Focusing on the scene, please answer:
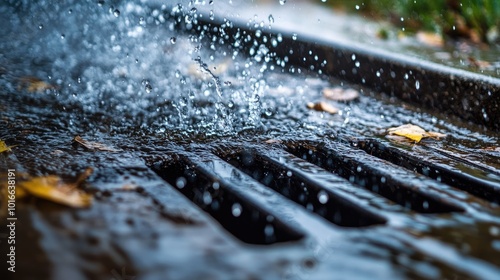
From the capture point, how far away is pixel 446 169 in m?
1.75

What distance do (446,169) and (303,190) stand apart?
49cm

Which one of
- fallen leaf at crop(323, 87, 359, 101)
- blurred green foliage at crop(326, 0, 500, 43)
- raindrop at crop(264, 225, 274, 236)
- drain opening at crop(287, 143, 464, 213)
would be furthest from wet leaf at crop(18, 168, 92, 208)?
blurred green foliage at crop(326, 0, 500, 43)

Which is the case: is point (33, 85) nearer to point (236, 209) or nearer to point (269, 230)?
point (236, 209)

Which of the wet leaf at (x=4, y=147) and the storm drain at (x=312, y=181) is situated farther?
the wet leaf at (x=4, y=147)

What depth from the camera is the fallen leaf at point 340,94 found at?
270 cm

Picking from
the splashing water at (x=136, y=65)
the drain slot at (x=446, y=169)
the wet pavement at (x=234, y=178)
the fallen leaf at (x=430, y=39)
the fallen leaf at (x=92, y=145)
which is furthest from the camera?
the fallen leaf at (x=430, y=39)

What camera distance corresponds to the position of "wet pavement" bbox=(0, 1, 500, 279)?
1.09 m

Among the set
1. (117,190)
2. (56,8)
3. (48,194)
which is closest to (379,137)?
(117,190)

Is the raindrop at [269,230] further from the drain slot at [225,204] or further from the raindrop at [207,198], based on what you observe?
the raindrop at [207,198]


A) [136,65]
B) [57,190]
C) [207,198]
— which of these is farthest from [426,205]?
[136,65]

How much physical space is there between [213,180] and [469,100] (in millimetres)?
1395

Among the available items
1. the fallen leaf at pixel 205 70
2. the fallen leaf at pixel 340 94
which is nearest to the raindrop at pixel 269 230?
the fallen leaf at pixel 340 94

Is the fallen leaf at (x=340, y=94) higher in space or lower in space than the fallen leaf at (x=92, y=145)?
higher

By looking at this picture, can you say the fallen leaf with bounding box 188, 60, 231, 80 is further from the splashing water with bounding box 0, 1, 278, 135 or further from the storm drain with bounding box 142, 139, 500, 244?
the storm drain with bounding box 142, 139, 500, 244
